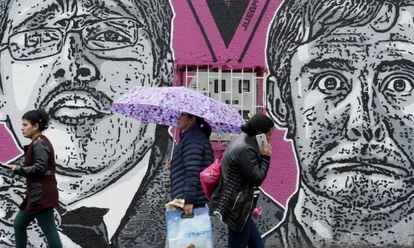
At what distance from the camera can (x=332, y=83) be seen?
21.6 ft

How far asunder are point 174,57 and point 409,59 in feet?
8.61

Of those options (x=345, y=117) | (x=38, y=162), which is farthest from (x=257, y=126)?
(x=345, y=117)

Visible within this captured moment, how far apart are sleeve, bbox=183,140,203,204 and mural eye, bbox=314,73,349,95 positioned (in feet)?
7.56

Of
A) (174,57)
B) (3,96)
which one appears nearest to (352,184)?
(174,57)

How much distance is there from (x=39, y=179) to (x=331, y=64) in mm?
3403

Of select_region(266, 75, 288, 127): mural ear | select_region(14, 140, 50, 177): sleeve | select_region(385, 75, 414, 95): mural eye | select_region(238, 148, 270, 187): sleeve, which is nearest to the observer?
select_region(238, 148, 270, 187): sleeve

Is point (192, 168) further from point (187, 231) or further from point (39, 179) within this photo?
point (39, 179)

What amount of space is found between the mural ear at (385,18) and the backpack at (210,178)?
293 centimetres

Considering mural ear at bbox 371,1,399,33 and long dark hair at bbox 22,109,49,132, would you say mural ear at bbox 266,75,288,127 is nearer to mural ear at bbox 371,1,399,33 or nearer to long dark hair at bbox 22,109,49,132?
mural ear at bbox 371,1,399,33

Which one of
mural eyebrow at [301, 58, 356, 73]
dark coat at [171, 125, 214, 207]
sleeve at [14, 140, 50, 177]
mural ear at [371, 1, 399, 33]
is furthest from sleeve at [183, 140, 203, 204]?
mural ear at [371, 1, 399, 33]

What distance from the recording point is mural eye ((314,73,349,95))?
6582 mm

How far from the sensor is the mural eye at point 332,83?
6582 mm

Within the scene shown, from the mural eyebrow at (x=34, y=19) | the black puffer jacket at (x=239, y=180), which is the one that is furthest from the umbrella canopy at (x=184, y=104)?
the mural eyebrow at (x=34, y=19)

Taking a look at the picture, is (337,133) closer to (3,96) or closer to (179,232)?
(179,232)
